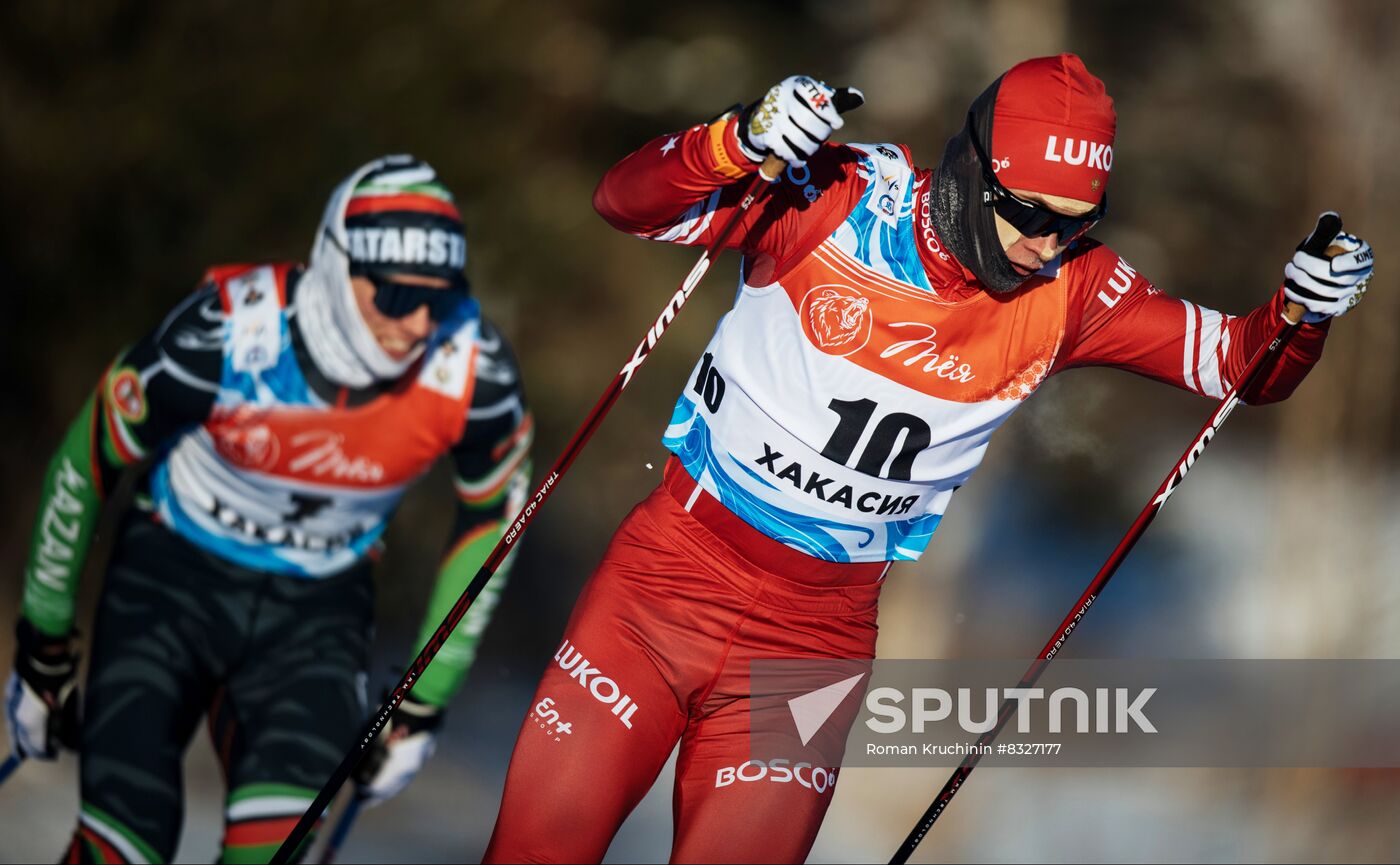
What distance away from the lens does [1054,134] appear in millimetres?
2324

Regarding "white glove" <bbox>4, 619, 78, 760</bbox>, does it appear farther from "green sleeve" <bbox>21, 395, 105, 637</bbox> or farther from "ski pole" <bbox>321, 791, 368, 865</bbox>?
"ski pole" <bbox>321, 791, 368, 865</bbox>

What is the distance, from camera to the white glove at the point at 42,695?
11.6ft

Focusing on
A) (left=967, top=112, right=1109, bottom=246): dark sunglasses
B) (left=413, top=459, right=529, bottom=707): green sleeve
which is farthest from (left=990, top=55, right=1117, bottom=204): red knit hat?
(left=413, top=459, right=529, bottom=707): green sleeve

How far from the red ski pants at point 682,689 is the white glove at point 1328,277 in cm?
87

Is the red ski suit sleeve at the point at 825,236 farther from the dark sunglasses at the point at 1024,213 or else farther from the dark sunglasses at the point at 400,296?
the dark sunglasses at the point at 400,296

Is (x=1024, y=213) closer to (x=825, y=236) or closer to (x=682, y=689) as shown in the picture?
(x=825, y=236)

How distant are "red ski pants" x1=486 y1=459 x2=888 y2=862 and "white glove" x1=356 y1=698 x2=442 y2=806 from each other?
130 centimetres

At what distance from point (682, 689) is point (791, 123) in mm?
931

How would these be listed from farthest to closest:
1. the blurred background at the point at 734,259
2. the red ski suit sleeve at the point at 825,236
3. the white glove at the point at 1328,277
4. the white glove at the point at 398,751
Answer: the blurred background at the point at 734,259 → the white glove at the point at 398,751 → the white glove at the point at 1328,277 → the red ski suit sleeve at the point at 825,236

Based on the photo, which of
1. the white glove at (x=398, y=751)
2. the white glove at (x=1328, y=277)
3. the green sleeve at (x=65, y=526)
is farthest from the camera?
the white glove at (x=398, y=751)

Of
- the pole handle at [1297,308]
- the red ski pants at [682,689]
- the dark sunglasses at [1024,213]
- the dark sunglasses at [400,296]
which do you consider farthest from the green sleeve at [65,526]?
the pole handle at [1297,308]

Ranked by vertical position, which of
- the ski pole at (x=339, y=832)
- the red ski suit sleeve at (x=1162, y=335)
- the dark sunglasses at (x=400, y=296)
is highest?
the dark sunglasses at (x=400, y=296)

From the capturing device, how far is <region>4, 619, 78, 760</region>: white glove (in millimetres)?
3551

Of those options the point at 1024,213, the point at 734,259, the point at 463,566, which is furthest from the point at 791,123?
the point at 734,259
